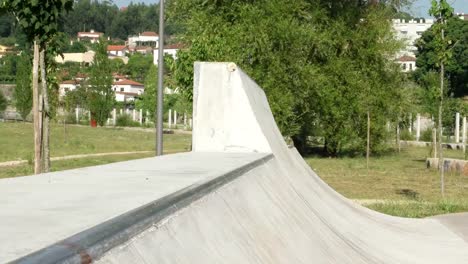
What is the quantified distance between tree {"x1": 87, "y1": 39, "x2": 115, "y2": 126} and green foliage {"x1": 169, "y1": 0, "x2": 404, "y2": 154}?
32.4 m

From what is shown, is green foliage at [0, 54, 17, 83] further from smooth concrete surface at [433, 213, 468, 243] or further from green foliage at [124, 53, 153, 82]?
smooth concrete surface at [433, 213, 468, 243]

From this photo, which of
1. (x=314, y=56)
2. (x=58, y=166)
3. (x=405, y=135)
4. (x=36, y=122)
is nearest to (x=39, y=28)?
(x=36, y=122)

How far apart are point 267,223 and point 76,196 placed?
6.90 ft

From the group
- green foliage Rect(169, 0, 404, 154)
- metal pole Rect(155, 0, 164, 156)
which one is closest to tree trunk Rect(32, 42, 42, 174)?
metal pole Rect(155, 0, 164, 156)

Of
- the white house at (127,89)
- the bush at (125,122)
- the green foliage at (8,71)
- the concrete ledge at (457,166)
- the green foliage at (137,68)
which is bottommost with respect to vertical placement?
the concrete ledge at (457,166)

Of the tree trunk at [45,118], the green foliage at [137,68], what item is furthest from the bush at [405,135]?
the green foliage at [137,68]

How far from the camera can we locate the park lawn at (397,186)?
1455cm

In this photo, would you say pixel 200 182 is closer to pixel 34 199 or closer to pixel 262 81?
pixel 34 199

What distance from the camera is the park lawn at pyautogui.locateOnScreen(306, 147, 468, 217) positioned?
14553 millimetres

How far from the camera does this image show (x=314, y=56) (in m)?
34.5

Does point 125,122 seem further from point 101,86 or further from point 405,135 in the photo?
point 405,135

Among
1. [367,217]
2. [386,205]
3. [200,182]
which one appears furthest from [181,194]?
[386,205]

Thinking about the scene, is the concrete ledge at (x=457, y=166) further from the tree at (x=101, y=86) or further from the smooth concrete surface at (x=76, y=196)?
the tree at (x=101, y=86)

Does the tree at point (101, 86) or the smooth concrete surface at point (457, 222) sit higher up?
the tree at point (101, 86)
